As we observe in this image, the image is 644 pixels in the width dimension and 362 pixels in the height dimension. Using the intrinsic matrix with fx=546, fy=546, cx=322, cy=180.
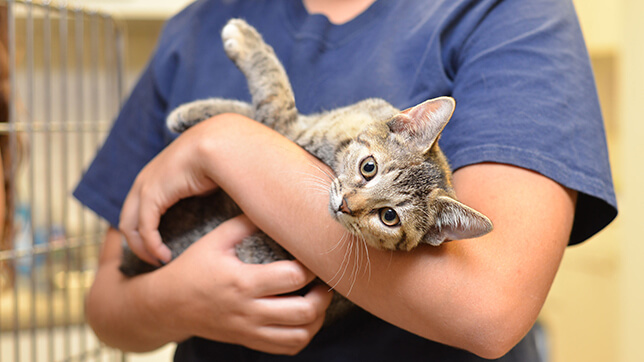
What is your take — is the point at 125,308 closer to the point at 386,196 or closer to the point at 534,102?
the point at 386,196

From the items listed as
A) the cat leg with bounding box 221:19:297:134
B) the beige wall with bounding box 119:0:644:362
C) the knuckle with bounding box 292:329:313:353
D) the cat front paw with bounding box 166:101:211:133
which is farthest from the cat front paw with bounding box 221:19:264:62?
the beige wall with bounding box 119:0:644:362

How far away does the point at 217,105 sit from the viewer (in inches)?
38.0

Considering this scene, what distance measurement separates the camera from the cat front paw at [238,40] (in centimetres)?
95

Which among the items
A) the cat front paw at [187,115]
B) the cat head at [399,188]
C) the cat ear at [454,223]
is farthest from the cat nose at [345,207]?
the cat front paw at [187,115]

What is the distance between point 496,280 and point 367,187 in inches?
8.2

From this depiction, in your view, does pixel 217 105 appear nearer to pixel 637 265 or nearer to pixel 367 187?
pixel 367 187

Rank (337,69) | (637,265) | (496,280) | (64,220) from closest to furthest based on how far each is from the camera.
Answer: (496,280) < (337,69) < (64,220) < (637,265)

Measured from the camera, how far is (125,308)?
0.95 m

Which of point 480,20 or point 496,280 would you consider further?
point 480,20

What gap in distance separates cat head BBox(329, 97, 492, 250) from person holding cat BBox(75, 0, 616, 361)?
0.08ft

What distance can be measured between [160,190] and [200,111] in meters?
0.17

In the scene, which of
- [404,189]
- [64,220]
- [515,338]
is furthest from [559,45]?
[64,220]

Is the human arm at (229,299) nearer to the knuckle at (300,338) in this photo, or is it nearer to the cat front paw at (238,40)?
the knuckle at (300,338)

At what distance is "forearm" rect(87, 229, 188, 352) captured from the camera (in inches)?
34.9
